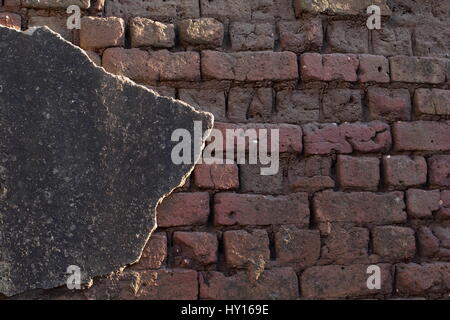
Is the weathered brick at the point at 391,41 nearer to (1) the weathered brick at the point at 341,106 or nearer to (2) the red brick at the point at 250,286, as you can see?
(1) the weathered brick at the point at 341,106

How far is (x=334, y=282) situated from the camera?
237cm

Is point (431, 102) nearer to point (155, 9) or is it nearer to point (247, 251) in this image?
point (247, 251)

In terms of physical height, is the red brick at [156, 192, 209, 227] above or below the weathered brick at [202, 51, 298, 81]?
below

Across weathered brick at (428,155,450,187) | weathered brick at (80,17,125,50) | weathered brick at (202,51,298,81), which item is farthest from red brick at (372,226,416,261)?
weathered brick at (80,17,125,50)

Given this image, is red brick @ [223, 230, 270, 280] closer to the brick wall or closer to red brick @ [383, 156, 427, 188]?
the brick wall

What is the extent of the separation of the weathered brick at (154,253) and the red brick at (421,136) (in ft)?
3.33

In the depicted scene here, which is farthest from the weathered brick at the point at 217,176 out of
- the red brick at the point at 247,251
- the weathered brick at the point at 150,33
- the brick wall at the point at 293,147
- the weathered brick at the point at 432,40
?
the weathered brick at the point at 432,40

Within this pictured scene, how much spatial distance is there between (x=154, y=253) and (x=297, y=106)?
0.81 metres

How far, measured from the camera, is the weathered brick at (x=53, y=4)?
2.38 m

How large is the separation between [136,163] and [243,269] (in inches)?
22.4

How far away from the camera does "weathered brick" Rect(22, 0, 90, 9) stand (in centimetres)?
238

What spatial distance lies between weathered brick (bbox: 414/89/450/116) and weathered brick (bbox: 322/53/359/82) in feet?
0.93
